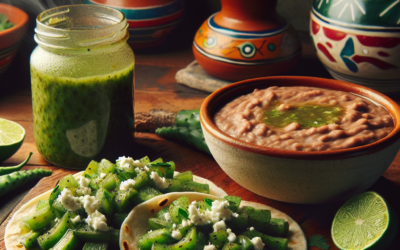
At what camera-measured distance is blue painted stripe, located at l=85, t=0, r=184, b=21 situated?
4137 mm

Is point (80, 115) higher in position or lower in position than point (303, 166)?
lower

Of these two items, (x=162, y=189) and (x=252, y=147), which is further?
(x=162, y=189)

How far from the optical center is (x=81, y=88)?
2.47 m

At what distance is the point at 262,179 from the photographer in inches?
84.4

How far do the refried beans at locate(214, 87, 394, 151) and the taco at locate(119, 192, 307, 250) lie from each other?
14.0 inches

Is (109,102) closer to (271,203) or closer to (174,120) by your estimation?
(174,120)

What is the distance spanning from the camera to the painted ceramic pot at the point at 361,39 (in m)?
3.18

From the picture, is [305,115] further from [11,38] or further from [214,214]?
[11,38]

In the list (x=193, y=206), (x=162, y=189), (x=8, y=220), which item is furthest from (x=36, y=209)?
(x=193, y=206)

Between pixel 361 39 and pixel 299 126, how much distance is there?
1441 millimetres

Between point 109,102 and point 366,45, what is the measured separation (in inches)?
74.0

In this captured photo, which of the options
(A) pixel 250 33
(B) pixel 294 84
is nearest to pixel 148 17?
(A) pixel 250 33

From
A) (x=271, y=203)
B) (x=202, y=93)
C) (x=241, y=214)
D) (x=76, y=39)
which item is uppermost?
(x=76, y=39)

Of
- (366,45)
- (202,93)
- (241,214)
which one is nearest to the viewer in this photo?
(241,214)
